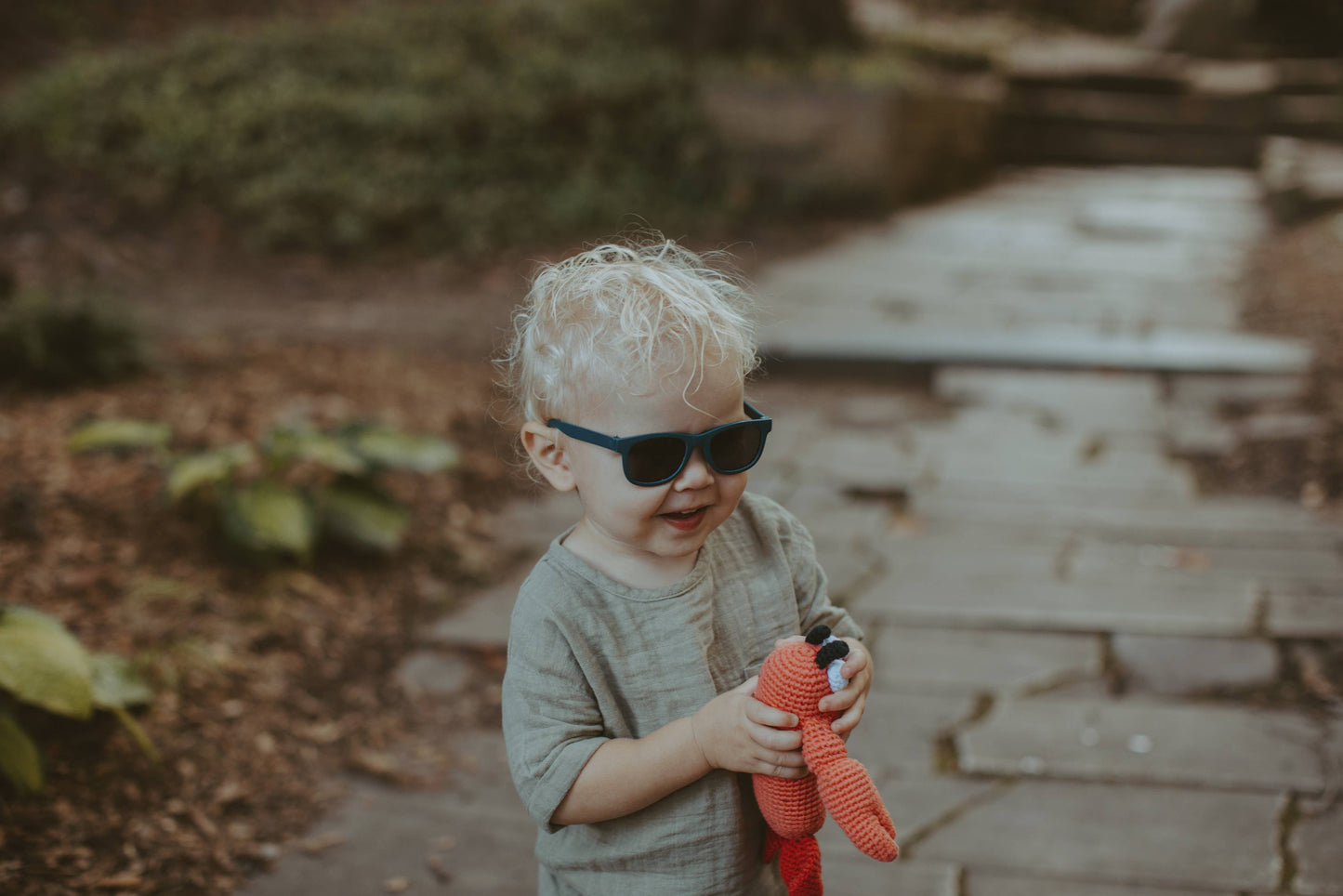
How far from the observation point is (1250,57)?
14148 mm

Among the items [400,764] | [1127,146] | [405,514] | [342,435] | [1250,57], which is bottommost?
[400,764]

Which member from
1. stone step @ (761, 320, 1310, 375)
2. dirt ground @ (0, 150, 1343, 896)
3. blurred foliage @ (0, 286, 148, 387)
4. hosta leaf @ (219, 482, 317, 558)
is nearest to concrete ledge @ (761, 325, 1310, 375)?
stone step @ (761, 320, 1310, 375)

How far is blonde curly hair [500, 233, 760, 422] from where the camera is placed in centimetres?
132

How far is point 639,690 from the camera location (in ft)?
4.62

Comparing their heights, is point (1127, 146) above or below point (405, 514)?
above

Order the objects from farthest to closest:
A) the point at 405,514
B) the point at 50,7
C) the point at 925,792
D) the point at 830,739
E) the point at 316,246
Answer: the point at 50,7 < the point at 316,246 < the point at 405,514 < the point at 925,792 < the point at 830,739

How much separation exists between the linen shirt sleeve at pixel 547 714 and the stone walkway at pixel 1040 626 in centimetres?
→ 96

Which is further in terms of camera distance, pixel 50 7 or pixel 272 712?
pixel 50 7

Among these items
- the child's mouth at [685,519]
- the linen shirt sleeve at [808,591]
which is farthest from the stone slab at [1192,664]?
the child's mouth at [685,519]

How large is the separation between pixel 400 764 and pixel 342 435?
1.23 meters

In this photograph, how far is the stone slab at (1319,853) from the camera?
204 centimetres

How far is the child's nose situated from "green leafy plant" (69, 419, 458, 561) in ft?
6.60

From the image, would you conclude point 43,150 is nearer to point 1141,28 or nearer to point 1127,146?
point 1127,146

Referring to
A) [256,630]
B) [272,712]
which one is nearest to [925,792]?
[272,712]
